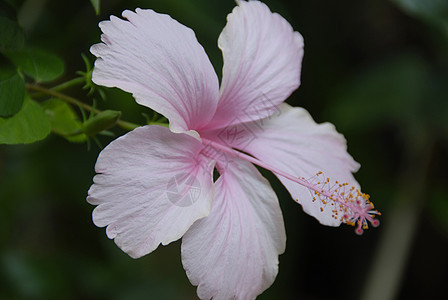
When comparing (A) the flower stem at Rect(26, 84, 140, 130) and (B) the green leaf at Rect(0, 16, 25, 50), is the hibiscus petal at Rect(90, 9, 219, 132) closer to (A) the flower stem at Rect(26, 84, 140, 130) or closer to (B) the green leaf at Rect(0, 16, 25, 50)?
(A) the flower stem at Rect(26, 84, 140, 130)

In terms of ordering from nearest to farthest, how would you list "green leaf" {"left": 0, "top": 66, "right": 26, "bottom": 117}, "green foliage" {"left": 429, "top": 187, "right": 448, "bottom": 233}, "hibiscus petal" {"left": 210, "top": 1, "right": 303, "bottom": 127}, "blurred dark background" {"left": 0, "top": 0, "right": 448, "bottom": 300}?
"green leaf" {"left": 0, "top": 66, "right": 26, "bottom": 117}, "hibiscus petal" {"left": 210, "top": 1, "right": 303, "bottom": 127}, "blurred dark background" {"left": 0, "top": 0, "right": 448, "bottom": 300}, "green foliage" {"left": 429, "top": 187, "right": 448, "bottom": 233}

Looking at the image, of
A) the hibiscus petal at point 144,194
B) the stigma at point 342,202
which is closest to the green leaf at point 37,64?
the hibiscus petal at point 144,194

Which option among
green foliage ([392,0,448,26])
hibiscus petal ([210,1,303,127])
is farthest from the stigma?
green foliage ([392,0,448,26])

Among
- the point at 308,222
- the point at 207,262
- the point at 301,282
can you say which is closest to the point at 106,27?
the point at 207,262

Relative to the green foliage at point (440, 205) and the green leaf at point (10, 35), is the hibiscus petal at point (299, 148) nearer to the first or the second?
the green leaf at point (10, 35)

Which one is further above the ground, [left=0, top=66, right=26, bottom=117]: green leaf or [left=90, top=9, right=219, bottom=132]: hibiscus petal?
[left=90, top=9, right=219, bottom=132]: hibiscus petal

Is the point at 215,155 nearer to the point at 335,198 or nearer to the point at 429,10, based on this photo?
the point at 335,198

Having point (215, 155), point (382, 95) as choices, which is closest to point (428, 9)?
point (382, 95)

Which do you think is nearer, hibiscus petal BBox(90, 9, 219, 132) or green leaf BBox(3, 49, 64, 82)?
hibiscus petal BBox(90, 9, 219, 132)
